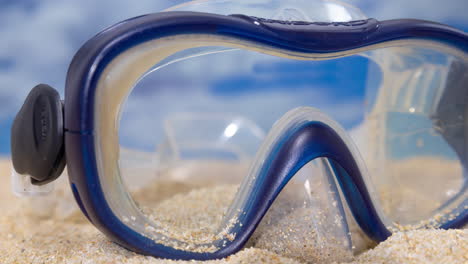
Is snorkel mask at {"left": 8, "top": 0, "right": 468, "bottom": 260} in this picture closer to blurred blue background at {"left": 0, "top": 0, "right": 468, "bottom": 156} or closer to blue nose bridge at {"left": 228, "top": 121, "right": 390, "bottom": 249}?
blue nose bridge at {"left": 228, "top": 121, "right": 390, "bottom": 249}

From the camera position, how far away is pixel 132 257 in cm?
80

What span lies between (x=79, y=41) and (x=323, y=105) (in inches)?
51.3

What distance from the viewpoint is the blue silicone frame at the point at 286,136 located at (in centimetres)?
69

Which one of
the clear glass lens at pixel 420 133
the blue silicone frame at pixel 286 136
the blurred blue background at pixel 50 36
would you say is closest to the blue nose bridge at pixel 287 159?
the blue silicone frame at pixel 286 136

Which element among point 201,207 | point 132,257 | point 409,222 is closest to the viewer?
point 132,257

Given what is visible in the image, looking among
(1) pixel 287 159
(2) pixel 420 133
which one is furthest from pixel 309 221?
(2) pixel 420 133

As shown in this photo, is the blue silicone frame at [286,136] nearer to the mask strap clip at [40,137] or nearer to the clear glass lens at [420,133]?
the mask strap clip at [40,137]

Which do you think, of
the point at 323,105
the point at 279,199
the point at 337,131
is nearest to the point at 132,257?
the point at 279,199

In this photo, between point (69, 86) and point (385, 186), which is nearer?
point (69, 86)

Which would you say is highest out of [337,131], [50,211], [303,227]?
[337,131]

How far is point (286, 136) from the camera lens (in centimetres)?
87

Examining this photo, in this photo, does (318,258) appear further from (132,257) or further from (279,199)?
(132,257)

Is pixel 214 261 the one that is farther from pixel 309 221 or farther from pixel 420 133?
pixel 420 133

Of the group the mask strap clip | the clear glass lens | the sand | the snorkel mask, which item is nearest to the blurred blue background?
the clear glass lens
